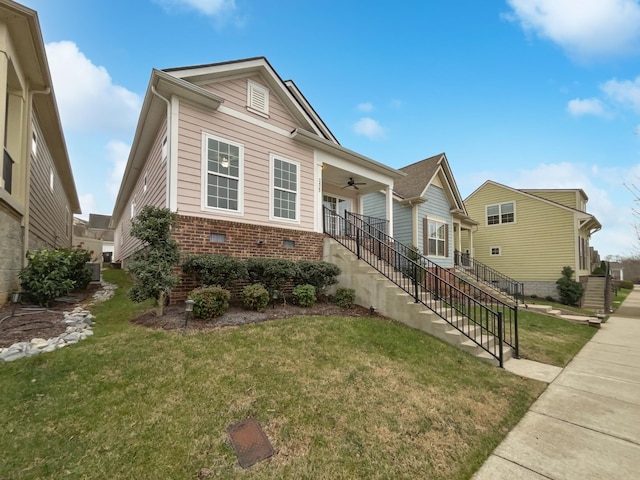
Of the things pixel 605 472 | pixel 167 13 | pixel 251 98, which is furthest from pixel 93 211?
pixel 605 472

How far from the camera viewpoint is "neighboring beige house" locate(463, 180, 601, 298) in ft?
58.5

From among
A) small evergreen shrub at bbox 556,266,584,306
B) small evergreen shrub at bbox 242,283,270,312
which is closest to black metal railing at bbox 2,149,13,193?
small evergreen shrub at bbox 242,283,270,312

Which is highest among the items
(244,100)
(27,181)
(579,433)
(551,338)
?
(244,100)

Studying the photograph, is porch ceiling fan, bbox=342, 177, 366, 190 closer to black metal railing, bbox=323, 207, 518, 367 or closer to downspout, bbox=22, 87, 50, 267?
black metal railing, bbox=323, 207, 518, 367

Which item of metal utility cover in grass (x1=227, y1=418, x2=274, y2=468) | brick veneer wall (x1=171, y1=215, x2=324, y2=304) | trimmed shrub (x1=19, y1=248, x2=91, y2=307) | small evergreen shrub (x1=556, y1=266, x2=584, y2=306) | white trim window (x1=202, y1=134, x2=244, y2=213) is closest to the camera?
metal utility cover in grass (x1=227, y1=418, x2=274, y2=468)

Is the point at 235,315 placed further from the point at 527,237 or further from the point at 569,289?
the point at 527,237

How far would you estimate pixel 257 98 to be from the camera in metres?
8.45

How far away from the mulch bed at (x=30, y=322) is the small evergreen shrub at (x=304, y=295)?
4.19m

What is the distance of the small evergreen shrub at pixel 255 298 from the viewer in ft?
20.4

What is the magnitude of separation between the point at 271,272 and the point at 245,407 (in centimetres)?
388

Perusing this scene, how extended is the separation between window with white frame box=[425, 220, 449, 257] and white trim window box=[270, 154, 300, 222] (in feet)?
29.0

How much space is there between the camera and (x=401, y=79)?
1407 cm

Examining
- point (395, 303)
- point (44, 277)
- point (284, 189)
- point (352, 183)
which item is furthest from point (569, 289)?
point (44, 277)

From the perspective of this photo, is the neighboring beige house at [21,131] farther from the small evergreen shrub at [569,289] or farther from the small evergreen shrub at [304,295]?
the small evergreen shrub at [569,289]
